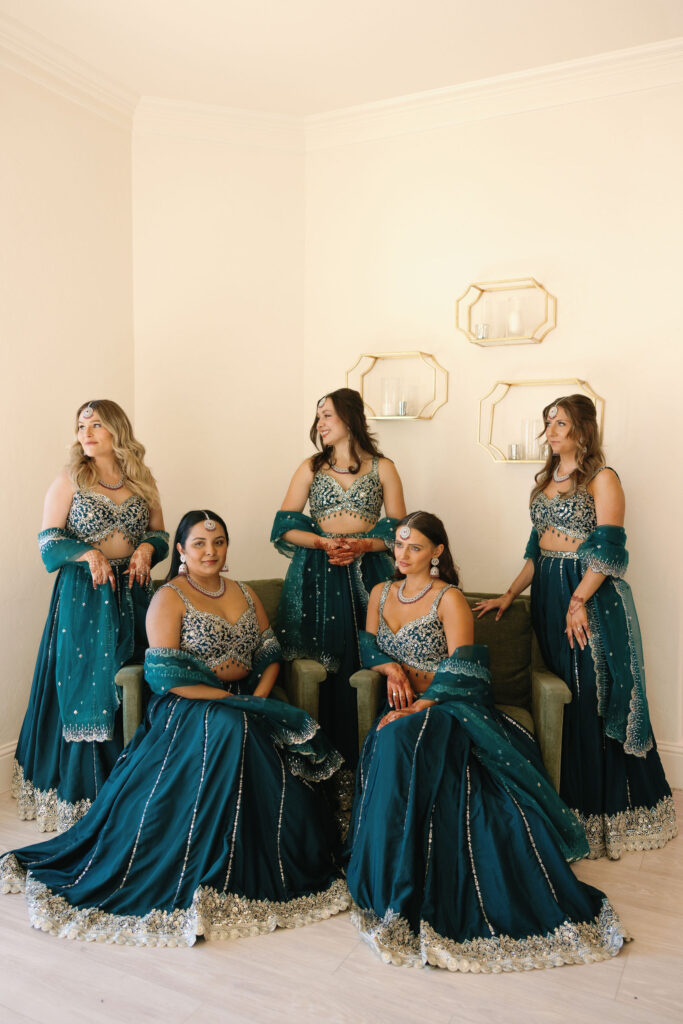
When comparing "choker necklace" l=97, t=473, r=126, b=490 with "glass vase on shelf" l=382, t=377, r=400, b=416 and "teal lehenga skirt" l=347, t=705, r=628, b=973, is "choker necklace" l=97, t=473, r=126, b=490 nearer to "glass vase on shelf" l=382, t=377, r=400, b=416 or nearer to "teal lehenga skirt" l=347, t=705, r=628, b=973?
"glass vase on shelf" l=382, t=377, r=400, b=416

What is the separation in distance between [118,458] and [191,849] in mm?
1586

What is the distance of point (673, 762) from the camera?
12.0 ft

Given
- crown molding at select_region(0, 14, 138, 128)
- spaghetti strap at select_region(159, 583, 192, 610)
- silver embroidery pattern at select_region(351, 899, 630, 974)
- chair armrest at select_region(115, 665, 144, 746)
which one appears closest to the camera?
silver embroidery pattern at select_region(351, 899, 630, 974)

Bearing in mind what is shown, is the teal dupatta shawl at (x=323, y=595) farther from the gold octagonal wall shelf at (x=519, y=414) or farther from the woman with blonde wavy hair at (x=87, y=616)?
the gold octagonal wall shelf at (x=519, y=414)

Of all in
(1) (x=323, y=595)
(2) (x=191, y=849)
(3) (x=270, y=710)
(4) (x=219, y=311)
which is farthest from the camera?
(4) (x=219, y=311)

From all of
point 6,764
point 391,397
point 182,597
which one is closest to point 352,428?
point 391,397

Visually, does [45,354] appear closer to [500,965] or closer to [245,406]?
[245,406]

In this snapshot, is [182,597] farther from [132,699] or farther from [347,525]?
[347,525]

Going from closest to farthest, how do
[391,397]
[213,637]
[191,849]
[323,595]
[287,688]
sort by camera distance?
[191,849]
[213,637]
[287,688]
[323,595]
[391,397]

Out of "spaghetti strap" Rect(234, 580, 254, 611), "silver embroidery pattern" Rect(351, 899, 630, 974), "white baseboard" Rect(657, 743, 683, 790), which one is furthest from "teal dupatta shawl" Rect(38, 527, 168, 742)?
"white baseboard" Rect(657, 743, 683, 790)

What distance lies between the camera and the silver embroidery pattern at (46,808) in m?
3.17

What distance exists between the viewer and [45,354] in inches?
144

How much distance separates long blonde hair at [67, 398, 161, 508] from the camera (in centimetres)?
329

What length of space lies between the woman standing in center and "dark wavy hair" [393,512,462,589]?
412 mm
